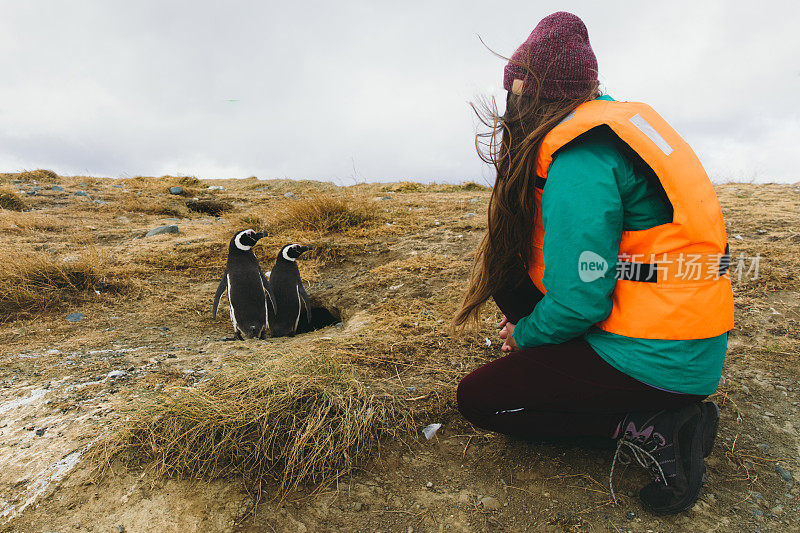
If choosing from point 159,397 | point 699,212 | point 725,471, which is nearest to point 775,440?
point 725,471

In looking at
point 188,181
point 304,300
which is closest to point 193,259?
point 304,300

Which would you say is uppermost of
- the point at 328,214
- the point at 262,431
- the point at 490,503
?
the point at 328,214

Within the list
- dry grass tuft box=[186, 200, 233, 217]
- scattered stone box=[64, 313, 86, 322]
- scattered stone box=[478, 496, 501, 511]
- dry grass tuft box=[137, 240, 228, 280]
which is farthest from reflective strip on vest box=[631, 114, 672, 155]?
dry grass tuft box=[186, 200, 233, 217]

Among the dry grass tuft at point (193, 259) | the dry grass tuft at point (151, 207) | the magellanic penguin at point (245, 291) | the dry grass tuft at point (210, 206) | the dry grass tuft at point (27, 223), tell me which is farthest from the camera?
the dry grass tuft at point (210, 206)

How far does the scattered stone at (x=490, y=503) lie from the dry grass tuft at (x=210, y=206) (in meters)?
9.13

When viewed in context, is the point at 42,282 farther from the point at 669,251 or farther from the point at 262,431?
the point at 669,251

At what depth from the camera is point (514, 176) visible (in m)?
1.73

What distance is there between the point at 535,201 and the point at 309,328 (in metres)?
3.65

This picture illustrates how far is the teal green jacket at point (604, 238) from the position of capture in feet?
4.76

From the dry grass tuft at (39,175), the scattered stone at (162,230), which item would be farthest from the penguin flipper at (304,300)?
the dry grass tuft at (39,175)

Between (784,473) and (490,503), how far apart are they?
3.97ft

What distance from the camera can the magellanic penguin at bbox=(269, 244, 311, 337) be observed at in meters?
4.79

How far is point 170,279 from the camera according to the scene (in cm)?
519

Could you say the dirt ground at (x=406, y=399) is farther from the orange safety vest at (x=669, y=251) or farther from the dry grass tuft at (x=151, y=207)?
the dry grass tuft at (x=151, y=207)
